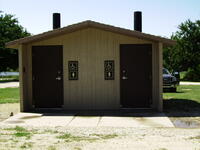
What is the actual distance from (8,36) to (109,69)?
34372 mm

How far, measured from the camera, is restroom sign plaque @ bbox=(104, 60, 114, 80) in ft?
41.3

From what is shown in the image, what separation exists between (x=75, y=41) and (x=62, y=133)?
522 centimetres

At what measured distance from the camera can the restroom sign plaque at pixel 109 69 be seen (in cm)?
1259

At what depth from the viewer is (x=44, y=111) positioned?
1227cm

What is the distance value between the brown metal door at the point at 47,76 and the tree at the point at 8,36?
30.0m

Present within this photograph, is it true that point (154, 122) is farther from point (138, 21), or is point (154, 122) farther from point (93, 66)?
point (138, 21)

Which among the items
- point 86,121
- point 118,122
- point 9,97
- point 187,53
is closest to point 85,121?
point 86,121

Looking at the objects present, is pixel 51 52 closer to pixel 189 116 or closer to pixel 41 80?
pixel 41 80

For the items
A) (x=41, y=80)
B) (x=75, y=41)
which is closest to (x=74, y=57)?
(x=75, y=41)

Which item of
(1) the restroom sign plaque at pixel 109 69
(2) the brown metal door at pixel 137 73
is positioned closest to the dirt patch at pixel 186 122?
(2) the brown metal door at pixel 137 73

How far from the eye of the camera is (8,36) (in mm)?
44438

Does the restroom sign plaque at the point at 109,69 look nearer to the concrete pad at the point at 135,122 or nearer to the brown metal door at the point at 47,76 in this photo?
the brown metal door at the point at 47,76

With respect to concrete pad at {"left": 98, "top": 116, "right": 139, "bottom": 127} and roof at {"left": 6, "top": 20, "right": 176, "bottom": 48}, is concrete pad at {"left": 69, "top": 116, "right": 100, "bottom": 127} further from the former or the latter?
roof at {"left": 6, "top": 20, "right": 176, "bottom": 48}

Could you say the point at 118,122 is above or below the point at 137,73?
below
